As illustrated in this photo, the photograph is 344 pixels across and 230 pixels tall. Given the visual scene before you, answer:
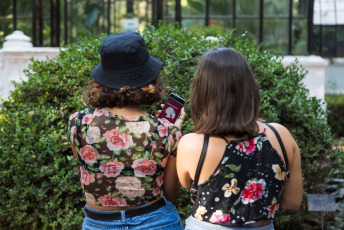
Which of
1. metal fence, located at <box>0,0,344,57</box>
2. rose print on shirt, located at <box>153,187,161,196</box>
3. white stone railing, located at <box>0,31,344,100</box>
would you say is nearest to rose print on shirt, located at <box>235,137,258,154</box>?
rose print on shirt, located at <box>153,187,161,196</box>

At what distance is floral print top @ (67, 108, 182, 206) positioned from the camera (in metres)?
2.30

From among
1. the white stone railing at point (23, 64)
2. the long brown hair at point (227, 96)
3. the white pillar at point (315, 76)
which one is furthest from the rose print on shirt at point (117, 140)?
the white pillar at point (315, 76)

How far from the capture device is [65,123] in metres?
4.18

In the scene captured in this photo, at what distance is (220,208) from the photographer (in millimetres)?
2127

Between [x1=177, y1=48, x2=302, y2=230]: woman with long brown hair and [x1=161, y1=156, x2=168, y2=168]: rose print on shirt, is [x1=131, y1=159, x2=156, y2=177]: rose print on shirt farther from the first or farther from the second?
[x1=177, y1=48, x2=302, y2=230]: woman with long brown hair

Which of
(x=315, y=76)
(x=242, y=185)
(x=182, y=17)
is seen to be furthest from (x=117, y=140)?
(x=182, y=17)

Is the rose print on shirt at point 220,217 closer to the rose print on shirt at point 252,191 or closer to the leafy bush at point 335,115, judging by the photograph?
the rose print on shirt at point 252,191

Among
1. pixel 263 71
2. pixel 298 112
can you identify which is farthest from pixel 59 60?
pixel 298 112

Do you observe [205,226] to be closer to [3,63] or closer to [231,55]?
[231,55]

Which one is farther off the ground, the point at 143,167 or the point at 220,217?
the point at 143,167

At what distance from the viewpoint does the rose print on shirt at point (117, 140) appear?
229 cm

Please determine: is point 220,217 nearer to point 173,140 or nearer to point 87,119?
point 173,140

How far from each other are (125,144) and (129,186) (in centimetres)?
21

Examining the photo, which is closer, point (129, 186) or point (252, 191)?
point (252, 191)
